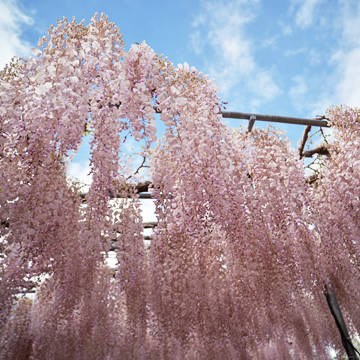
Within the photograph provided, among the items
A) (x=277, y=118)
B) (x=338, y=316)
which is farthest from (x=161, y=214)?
(x=338, y=316)

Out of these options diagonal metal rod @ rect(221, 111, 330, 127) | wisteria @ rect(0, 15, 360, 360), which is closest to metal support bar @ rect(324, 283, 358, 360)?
wisteria @ rect(0, 15, 360, 360)

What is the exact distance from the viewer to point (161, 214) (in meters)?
4.44

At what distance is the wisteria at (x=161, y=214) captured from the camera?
284 centimetres

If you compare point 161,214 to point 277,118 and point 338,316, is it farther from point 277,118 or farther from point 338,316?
point 338,316

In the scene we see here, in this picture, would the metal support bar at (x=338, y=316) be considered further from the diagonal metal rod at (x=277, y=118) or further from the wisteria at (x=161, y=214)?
the diagonal metal rod at (x=277, y=118)

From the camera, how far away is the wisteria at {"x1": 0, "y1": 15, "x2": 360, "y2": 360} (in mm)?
2842

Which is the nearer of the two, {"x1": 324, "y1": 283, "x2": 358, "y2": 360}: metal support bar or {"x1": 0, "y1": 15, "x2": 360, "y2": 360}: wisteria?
{"x1": 0, "y1": 15, "x2": 360, "y2": 360}: wisteria

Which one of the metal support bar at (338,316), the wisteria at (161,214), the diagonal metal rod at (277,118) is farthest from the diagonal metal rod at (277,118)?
the metal support bar at (338,316)

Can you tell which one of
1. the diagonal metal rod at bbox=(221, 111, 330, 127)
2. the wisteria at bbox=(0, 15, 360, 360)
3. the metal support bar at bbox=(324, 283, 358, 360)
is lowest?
the metal support bar at bbox=(324, 283, 358, 360)

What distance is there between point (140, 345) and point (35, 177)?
7.28 m

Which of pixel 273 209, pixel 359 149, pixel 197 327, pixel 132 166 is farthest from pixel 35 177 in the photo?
pixel 197 327

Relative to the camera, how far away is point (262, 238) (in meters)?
4.86

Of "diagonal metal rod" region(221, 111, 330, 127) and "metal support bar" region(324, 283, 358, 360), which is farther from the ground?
"diagonal metal rod" region(221, 111, 330, 127)

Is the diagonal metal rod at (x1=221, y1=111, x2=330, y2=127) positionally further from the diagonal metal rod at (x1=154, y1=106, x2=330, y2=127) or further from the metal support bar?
the metal support bar
